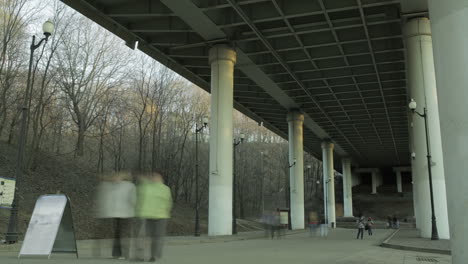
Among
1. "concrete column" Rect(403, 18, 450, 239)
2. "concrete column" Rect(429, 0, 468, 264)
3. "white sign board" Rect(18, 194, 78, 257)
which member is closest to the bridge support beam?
"concrete column" Rect(403, 18, 450, 239)

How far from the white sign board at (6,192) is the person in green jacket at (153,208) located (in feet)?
18.8

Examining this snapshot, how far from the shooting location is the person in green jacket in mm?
7523

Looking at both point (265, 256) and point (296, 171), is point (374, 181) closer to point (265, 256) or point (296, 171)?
point (296, 171)

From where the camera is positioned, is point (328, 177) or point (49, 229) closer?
point (49, 229)

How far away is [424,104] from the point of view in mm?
20562

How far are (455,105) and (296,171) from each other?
32706 mm

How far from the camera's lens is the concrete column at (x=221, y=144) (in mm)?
22453

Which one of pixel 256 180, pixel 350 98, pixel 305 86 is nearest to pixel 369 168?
pixel 256 180

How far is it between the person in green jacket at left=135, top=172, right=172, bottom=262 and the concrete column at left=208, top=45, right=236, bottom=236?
14.8 metres

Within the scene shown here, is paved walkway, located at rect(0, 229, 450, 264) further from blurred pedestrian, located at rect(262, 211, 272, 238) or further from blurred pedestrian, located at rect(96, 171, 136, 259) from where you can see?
blurred pedestrian, located at rect(262, 211, 272, 238)

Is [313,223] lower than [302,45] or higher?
lower

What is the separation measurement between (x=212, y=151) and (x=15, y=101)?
46.9 ft

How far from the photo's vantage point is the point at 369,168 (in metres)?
86.2

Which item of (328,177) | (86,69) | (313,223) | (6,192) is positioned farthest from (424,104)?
(328,177)
